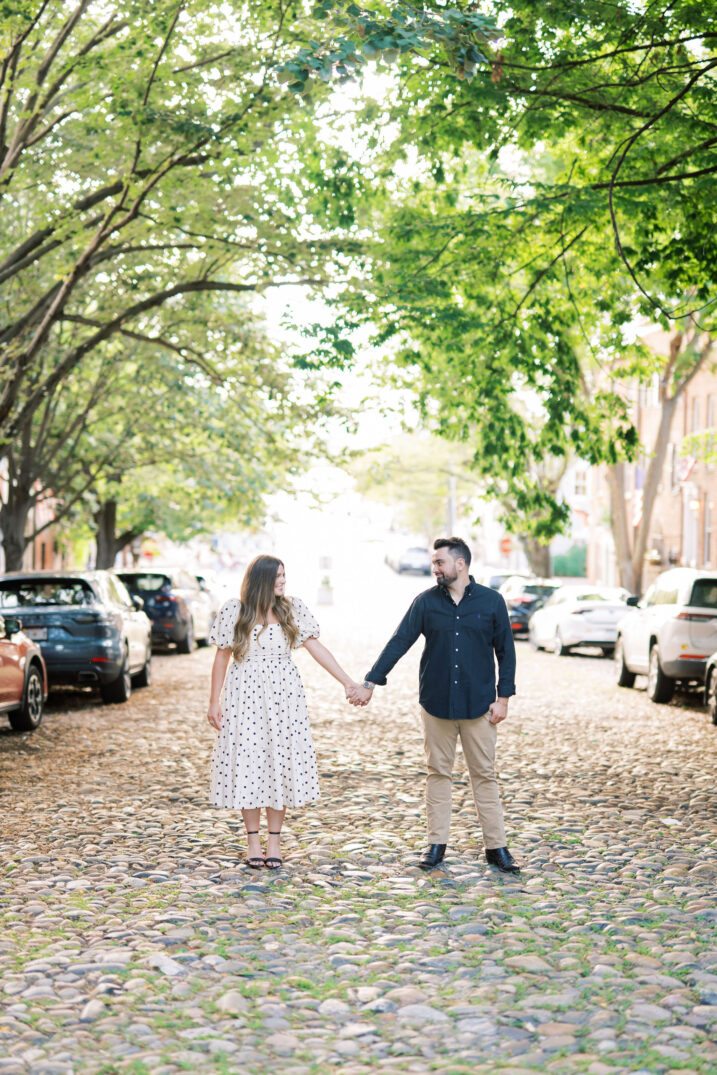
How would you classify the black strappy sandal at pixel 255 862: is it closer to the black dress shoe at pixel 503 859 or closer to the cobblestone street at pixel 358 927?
the cobblestone street at pixel 358 927

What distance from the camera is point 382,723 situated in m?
15.6

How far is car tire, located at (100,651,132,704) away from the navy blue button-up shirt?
33.1 feet

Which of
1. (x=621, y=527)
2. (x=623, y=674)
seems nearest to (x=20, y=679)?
(x=623, y=674)

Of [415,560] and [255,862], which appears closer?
[255,862]

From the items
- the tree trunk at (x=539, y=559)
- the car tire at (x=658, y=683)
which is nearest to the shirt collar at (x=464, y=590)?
the car tire at (x=658, y=683)

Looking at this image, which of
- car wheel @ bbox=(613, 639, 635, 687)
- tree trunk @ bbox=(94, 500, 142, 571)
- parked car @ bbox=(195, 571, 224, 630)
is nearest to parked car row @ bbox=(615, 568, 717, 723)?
car wheel @ bbox=(613, 639, 635, 687)

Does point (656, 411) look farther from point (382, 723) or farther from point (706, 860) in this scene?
point (706, 860)

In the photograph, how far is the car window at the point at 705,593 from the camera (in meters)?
17.8

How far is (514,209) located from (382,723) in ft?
18.9

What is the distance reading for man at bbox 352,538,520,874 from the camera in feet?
24.9

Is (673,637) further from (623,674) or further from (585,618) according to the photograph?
(585,618)

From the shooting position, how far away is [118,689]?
1744cm

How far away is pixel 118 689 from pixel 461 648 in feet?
34.4

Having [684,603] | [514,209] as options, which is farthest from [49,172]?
[684,603]
